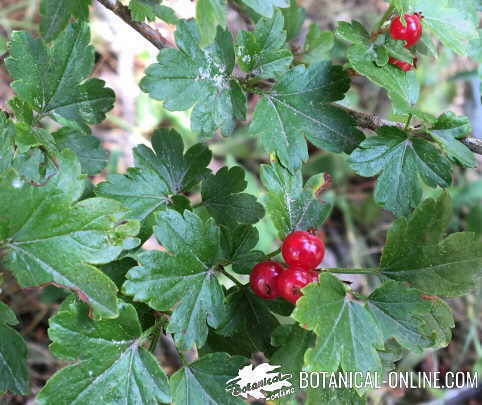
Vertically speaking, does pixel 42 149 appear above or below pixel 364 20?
above

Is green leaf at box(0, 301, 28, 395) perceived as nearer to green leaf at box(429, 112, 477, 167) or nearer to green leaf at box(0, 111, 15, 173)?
green leaf at box(0, 111, 15, 173)

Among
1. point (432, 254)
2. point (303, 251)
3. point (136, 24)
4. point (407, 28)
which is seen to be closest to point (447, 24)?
point (407, 28)

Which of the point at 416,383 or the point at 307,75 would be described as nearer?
the point at 307,75

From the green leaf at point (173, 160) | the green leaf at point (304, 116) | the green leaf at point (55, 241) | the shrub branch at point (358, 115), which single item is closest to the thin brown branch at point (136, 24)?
the shrub branch at point (358, 115)

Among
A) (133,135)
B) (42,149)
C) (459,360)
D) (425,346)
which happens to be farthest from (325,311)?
(133,135)

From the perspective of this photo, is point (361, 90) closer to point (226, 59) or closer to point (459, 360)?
point (459, 360)

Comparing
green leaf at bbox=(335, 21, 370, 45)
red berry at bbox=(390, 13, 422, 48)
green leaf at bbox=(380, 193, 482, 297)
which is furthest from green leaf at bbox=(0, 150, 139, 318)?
red berry at bbox=(390, 13, 422, 48)
